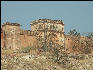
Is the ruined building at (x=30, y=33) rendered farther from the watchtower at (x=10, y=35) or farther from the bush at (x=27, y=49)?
the bush at (x=27, y=49)

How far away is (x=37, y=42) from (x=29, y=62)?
7636 millimetres

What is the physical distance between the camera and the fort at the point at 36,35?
2844 cm

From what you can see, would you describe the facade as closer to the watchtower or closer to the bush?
the bush

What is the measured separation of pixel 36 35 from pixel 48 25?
7.21 ft

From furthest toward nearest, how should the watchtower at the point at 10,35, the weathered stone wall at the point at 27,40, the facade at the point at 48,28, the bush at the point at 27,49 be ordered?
the facade at the point at 48,28 → the weathered stone wall at the point at 27,40 → the watchtower at the point at 10,35 → the bush at the point at 27,49

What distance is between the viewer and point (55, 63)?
2436cm

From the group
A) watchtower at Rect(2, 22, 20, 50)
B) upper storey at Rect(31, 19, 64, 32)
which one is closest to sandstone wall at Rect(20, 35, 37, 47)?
watchtower at Rect(2, 22, 20, 50)

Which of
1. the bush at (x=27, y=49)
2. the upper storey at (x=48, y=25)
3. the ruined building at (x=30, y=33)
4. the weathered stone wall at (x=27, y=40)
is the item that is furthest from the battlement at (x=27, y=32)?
the bush at (x=27, y=49)

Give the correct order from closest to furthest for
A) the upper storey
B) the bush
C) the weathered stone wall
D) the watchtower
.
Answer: the bush → the watchtower → the weathered stone wall → the upper storey

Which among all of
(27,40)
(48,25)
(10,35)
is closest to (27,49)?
(10,35)

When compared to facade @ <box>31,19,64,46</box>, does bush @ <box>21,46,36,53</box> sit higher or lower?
lower

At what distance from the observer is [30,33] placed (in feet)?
99.8

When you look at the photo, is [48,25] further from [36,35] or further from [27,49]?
[27,49]

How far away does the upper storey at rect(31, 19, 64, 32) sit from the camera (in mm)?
31125
